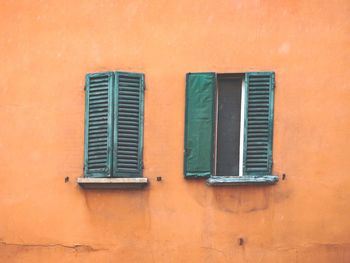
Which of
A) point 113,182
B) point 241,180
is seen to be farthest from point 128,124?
point 241,180

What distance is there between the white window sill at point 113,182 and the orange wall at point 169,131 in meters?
0.10

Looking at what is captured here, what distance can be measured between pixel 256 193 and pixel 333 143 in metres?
1.01

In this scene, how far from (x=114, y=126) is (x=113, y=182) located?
642 mm

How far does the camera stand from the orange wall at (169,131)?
44.2 ft

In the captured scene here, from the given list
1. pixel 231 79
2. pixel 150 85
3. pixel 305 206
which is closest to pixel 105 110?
pixel 150 85

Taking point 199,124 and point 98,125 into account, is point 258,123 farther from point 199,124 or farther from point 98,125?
point 98,125

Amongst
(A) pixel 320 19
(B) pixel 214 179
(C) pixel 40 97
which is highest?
(A) pixel 320 19

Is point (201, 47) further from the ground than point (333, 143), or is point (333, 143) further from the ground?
point (201, 47)

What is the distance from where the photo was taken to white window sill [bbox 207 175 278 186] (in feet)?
44.2

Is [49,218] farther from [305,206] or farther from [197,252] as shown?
[305,206]

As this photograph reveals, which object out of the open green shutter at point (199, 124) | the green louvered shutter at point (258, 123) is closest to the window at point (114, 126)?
the open green shutter at point (199, 124)

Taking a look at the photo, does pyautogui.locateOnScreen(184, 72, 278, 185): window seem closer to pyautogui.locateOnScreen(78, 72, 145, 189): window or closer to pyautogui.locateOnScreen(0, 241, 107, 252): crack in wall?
pyautogui.locateOnScreen(78, 72, 145, 189): window

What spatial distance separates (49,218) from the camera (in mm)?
13961

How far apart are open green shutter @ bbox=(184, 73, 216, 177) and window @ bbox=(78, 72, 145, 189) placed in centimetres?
55
